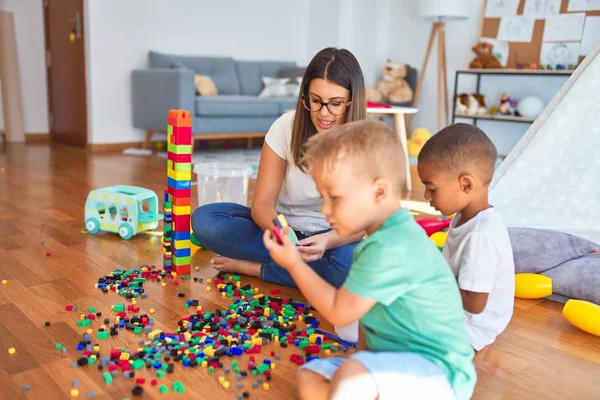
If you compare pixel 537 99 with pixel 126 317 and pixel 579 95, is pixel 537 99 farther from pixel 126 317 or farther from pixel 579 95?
pixel 126 317

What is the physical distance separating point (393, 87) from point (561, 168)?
3381 millimetres

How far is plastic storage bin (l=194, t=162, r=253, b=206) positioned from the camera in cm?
245

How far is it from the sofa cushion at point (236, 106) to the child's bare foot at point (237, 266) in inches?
115

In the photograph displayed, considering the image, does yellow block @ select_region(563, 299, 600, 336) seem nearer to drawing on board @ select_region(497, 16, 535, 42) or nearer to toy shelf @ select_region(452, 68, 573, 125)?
toy shelf @ select_region(452, 68, 573, 125)

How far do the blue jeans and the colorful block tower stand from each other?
0.31 ft

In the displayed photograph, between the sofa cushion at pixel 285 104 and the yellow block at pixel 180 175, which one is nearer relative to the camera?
the yellow block at pixel 180 175

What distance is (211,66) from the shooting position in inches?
205

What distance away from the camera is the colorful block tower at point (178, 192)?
175cm

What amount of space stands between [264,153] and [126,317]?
2.06 ft

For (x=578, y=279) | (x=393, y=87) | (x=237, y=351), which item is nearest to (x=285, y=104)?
(x=393, y=87)

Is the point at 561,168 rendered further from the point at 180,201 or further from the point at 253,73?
the point at 253,73

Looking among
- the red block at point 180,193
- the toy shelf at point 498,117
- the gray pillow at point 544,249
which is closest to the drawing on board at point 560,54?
the toy shelf at point 498,117

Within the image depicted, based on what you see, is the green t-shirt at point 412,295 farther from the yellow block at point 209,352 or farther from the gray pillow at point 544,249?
the gray pillow at point 544,249

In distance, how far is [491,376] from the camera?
1298 millimetres
